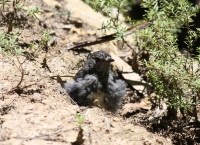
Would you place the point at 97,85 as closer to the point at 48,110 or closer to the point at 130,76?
the point at 130,76

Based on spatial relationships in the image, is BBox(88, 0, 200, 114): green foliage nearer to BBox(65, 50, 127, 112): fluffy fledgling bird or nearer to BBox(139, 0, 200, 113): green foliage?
BBox(139, 0, 200, 113): green foliage

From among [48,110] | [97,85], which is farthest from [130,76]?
[48,110]

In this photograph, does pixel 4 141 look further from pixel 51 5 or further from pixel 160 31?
pixel 51 5

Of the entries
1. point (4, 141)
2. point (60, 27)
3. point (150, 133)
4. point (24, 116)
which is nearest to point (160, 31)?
point (150, 133)

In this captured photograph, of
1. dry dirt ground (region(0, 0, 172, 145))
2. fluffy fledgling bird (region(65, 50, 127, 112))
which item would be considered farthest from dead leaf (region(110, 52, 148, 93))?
dry dirt ground (region(0, 0, 172, 145))

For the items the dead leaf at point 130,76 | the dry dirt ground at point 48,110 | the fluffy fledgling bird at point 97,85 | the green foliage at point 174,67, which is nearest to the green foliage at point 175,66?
the green foliage at point 174,67
